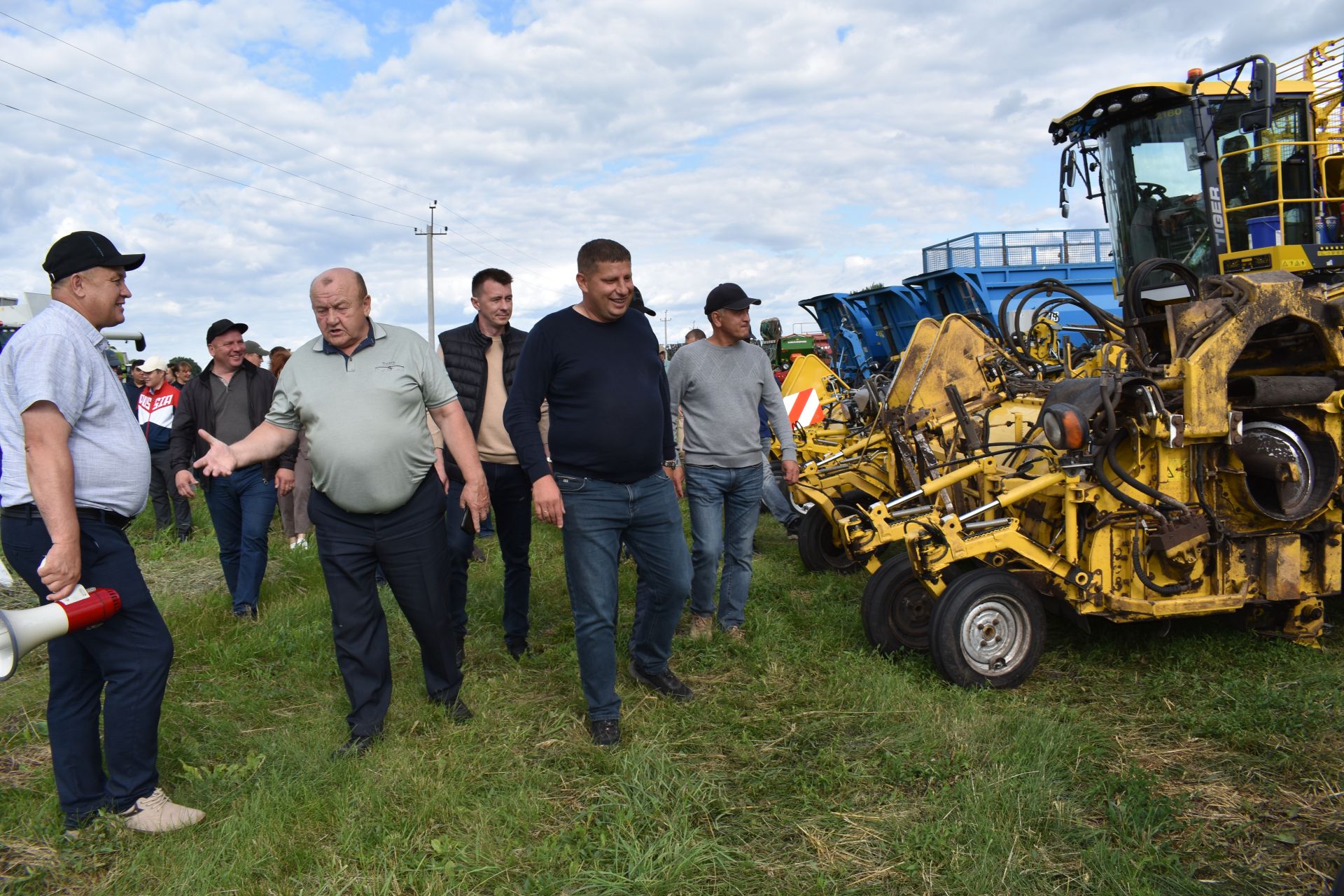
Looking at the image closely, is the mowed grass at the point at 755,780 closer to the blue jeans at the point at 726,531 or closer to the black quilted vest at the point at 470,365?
the blue jeans at the point at 726,531

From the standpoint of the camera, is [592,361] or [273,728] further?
[273,728]

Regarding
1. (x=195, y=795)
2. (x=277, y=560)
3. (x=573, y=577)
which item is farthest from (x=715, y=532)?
(x=277, y=560)

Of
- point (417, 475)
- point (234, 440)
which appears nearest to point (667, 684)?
point (417, 475)

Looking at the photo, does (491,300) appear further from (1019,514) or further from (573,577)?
(1019,514)

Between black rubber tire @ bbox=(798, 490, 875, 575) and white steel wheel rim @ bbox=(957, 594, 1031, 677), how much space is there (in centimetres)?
245

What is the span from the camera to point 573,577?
3.90 m

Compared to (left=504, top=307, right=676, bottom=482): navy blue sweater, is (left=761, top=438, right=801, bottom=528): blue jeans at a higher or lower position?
lower

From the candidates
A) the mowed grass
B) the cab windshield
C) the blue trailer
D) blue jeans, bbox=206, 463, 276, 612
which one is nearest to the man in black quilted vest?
the mowed grass

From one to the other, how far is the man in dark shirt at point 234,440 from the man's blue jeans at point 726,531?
2.77 meters

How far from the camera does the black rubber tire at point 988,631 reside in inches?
168

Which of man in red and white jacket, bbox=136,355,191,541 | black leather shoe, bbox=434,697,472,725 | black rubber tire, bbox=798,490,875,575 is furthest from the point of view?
man in red and white jacket, bbox=136,355,191,541

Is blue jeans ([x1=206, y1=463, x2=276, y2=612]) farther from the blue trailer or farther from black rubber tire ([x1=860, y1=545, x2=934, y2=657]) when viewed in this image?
the blue trailer

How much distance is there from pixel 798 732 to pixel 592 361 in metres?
1.77

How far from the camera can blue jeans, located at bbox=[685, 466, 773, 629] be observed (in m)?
5.17
